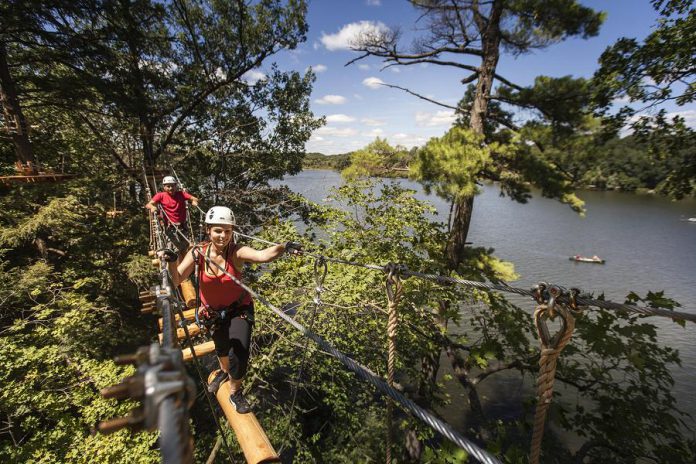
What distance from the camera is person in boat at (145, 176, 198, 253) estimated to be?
679 centimetres

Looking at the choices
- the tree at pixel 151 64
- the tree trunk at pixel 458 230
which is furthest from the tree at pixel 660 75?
the tree at pixel 151 64

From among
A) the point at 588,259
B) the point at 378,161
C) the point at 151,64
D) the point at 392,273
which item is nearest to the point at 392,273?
the point at 392,273

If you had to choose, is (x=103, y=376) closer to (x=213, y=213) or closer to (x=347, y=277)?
(x=347, y=277)

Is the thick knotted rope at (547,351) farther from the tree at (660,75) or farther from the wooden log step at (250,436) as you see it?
the tree at (660,75)

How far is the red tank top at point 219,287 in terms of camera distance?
10.4 feet

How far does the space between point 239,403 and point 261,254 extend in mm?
1423

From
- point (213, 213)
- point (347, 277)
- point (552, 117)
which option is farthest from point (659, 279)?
point (213, 213)

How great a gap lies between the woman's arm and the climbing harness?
2279mm

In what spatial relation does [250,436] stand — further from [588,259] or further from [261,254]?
[588,259]

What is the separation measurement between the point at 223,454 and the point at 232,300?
6210 millimetres

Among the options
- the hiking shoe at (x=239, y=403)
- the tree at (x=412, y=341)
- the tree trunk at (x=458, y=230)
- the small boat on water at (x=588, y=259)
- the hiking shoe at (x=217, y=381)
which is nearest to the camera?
the hiking shoe at (x=239, y=403)

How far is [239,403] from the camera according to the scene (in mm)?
3178

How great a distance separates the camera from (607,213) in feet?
155

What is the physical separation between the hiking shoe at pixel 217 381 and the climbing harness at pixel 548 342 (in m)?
3.01
